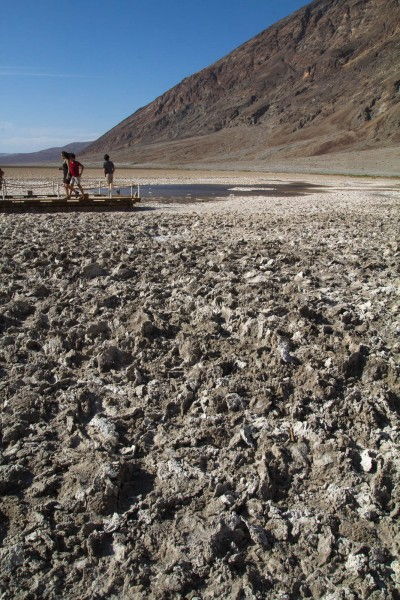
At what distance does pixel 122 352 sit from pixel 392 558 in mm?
2865

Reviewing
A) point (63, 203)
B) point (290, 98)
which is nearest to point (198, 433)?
point (63, 203)

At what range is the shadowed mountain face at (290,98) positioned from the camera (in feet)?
317

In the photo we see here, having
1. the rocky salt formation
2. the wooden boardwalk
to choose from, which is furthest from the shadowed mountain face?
the rocky salt formation

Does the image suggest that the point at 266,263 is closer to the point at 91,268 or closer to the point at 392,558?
the point at 91,268

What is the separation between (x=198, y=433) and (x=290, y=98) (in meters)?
131

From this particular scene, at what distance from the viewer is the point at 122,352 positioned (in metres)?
5.16

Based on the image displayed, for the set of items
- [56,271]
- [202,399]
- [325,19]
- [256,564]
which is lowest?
[256,564]

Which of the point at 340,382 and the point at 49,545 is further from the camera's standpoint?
the point at 340,382

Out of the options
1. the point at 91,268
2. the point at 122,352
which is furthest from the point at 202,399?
the point at 91,268

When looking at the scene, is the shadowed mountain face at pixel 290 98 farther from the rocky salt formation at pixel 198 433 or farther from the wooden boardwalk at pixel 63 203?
the rocky salt formation at pixel 198 433

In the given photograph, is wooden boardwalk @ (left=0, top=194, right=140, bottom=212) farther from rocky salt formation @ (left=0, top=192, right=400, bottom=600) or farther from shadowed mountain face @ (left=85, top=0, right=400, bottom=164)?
shadowed mountain face @ (left=85, top=0, right=400, bottom=164)

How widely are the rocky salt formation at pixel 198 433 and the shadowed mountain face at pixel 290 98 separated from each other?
86.4 m

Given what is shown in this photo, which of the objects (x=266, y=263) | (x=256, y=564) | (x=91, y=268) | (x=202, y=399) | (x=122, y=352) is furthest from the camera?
(x=266, y=263)

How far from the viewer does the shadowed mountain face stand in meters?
96.7
